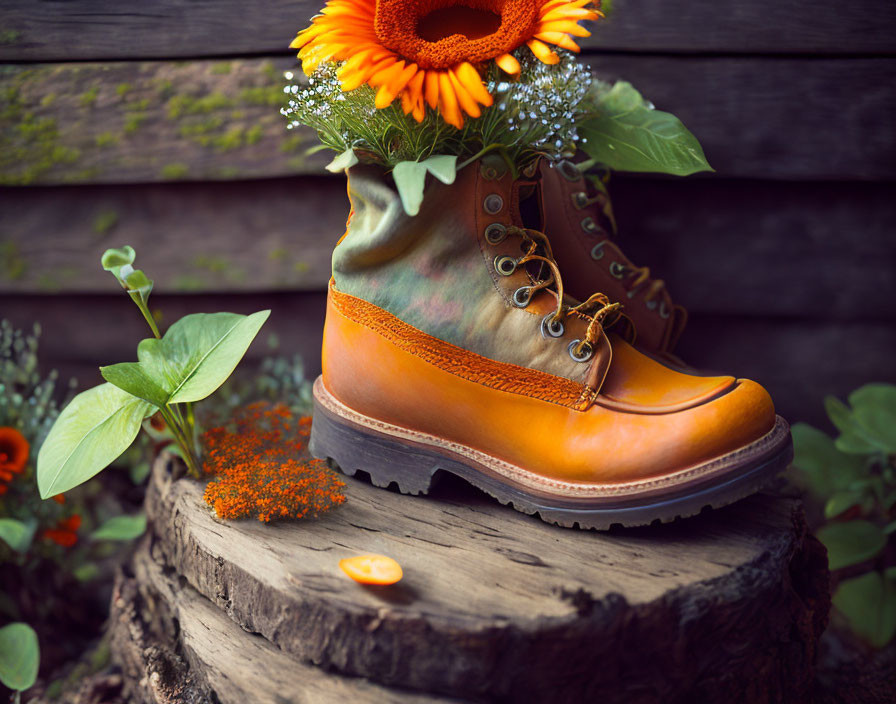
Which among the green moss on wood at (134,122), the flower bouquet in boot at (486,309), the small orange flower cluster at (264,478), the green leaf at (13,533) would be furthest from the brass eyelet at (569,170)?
the green leaf at (13,533)

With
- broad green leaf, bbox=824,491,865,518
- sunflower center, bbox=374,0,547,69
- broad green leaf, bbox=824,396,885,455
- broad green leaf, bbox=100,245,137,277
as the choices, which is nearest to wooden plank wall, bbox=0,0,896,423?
broad green leaf, bbox=824,396,885,455

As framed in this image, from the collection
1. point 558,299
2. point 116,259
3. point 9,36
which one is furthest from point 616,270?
point 9,36

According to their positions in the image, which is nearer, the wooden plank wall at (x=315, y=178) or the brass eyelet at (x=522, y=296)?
the brass eyelet at (x=522, y=296)

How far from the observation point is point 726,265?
5.52 ft

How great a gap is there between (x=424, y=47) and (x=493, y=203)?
9.8 inches

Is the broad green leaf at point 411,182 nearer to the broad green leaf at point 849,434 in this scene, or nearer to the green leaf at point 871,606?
the broad green leaf at point 849,434

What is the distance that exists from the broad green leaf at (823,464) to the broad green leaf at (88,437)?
151 cm

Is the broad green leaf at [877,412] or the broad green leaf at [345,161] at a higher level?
the broad green leaf at [345,161]

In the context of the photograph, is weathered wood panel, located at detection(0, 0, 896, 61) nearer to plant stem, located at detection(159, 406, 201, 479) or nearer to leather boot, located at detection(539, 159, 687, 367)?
leather boot, located at detection(539, 159, 687, 367)

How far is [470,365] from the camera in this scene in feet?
3.51

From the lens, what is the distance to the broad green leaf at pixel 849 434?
1.53 metres

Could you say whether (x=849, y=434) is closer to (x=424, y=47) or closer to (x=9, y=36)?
(x=424, y=47)

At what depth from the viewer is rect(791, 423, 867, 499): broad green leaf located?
164 centimetres

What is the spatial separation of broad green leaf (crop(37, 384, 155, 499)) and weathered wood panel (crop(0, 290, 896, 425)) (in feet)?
2.37
